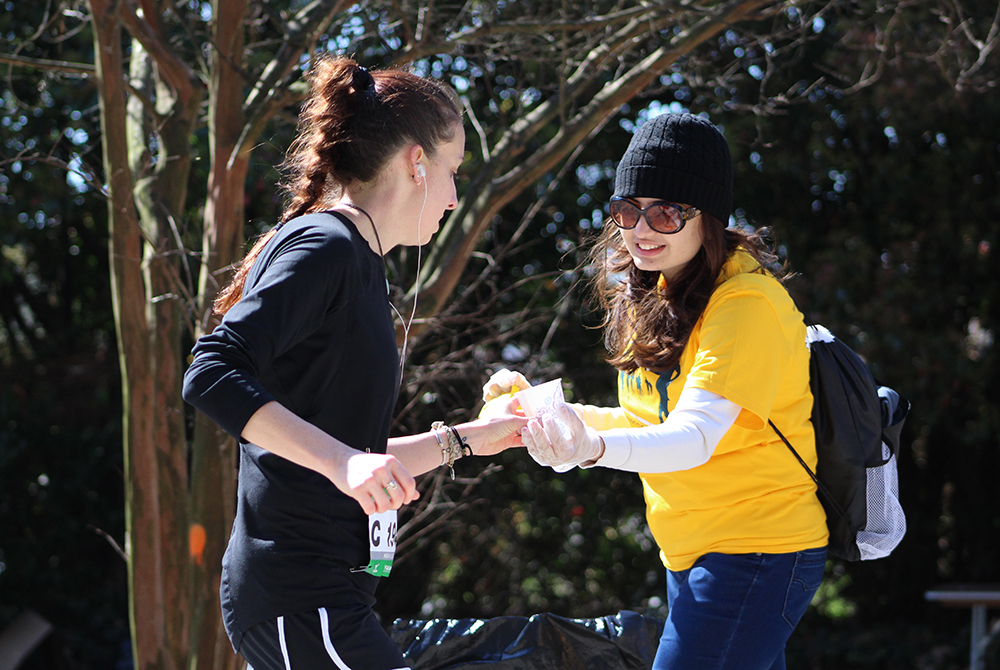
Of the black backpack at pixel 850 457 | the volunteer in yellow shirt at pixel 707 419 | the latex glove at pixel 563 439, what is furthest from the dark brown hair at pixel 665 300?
the latex glove at pixel 563 439

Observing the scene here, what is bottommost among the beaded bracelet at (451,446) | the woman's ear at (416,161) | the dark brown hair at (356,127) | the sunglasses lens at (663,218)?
the beaded bracelet at (451,446)

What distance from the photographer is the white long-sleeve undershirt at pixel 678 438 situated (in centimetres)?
167

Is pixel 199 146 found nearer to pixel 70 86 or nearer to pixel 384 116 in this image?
pixel 70 86

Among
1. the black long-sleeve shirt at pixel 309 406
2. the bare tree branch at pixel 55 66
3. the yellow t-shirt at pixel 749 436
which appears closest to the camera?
the black long-sleeve shirt at pixel 309 406

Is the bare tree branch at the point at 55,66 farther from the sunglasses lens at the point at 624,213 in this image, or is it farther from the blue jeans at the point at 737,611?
the blue jeans at the point at 737,611

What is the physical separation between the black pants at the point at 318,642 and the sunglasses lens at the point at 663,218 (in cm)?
102

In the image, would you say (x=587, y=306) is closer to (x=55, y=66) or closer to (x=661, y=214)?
(x=55, y=66)

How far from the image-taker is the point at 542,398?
1.72m

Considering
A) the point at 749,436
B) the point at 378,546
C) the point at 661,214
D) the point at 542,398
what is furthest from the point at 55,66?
the point at 749,436

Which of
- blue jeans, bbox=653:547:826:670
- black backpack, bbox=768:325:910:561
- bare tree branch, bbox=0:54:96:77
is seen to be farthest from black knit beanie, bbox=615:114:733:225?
bare tree branch, bbox=0:54:96:77

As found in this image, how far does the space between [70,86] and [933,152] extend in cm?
525

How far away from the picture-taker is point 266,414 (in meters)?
1.26

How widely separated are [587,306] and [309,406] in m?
3.47

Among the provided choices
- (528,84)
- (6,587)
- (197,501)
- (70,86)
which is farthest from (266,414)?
(6,587)
